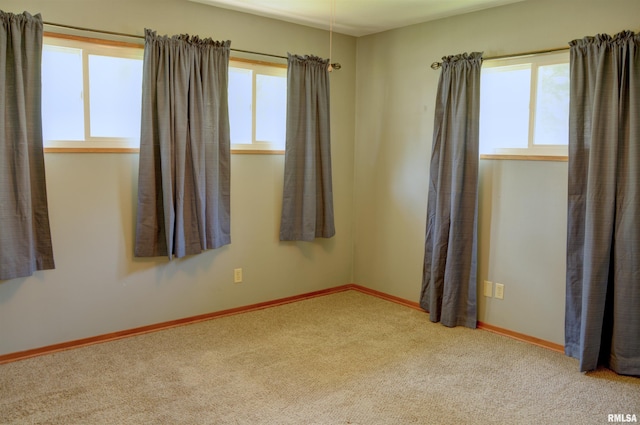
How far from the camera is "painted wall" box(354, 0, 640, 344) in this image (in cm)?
365

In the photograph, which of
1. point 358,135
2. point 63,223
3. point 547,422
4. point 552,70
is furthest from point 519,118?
point 63,223

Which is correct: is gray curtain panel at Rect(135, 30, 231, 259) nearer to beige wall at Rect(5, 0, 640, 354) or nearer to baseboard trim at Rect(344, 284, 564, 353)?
beige wall at Rect(5, 0, 640, 354)

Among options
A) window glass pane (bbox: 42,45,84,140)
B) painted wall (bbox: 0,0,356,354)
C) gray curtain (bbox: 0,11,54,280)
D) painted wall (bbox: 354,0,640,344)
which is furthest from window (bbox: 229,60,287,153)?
gray curtain (bbox: 0,11,54,280)

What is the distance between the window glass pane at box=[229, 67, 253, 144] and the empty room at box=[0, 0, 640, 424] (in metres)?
0.02

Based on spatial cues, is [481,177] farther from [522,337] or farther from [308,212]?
[308,212]

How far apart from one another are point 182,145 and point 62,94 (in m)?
0.83

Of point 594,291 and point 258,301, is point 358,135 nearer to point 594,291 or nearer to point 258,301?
point 258,301

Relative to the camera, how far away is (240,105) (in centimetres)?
427

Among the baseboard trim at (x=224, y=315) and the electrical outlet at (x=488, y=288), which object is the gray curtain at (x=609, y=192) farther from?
the electrical outlet at (x=488, y=288)

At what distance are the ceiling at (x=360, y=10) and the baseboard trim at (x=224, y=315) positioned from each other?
2.45 m

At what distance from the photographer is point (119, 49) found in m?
3.60

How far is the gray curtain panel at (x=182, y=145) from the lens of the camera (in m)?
3.68

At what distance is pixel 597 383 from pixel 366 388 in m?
1.42

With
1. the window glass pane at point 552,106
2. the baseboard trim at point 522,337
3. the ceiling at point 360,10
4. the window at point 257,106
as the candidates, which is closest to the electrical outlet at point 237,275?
the window at point 257,106
